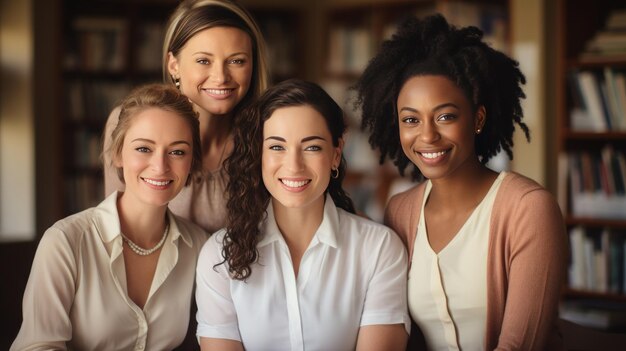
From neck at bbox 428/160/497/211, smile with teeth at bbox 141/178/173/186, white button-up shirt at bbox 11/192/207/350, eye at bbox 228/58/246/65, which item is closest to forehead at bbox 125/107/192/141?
smile with teeth at bbox 141/178/173/186

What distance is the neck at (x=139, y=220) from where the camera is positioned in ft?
7.20

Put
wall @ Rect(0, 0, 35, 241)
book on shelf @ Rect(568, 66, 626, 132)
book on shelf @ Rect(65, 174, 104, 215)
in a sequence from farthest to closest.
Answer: book on shelf @ Rect(65, 174, 104, 215) → wall @ Rect(0, 0, 35, 241) → book on shelf @ Rect(568, 66, 626, 132)

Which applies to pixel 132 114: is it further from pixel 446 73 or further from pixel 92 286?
pixel 446 73

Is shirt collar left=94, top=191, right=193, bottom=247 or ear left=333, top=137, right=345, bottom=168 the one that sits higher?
ear left=333, top=137, right=345, bottom=168

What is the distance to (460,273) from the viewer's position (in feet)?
7.08

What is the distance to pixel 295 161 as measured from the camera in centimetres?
208

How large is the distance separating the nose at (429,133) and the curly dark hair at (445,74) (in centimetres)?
14

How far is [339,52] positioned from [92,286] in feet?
14.5

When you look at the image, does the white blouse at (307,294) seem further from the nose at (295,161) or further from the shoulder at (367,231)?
the nose at (295,161)

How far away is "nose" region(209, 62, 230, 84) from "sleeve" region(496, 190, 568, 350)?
42.3 inches

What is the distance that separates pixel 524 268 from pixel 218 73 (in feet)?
3.88

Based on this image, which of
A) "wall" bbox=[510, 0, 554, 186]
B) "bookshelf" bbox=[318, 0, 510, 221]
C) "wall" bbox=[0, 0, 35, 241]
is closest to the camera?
"wall" bbox=[510, 0, 554, 186]

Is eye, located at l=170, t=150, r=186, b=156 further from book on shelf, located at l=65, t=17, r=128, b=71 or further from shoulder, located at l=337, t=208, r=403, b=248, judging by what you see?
book on shelf, located at l=65, t=17, r=128, b=71

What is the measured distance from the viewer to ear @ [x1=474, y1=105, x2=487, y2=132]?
221 cm
